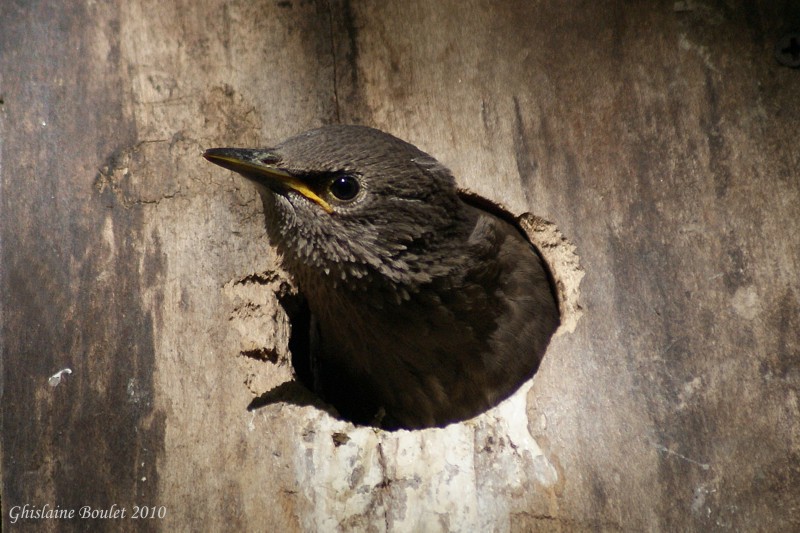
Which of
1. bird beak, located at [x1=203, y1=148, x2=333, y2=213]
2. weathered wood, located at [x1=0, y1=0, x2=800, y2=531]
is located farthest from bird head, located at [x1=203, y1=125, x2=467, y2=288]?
weathered wood, located at [x1=0, y1=0, x2=800, y2=531]

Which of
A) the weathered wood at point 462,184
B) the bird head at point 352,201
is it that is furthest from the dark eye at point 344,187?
the weathered wood at point 462,184

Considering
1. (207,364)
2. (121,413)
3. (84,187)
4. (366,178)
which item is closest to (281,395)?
(207,364)

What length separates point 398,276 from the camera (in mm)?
3055

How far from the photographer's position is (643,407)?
2568 millimetres

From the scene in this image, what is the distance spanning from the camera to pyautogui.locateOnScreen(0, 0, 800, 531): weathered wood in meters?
2.55

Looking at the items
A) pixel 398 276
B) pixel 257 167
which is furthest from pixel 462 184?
pixel 257 167

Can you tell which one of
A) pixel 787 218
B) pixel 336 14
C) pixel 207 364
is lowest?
pixel 207 364

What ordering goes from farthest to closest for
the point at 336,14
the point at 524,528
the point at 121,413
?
the point at 336,14 → the point at 121,413 → the point at 524,528

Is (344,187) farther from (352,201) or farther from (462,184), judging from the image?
(462,184)

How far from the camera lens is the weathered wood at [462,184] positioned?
8.38 feet

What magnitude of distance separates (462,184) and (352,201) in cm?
40

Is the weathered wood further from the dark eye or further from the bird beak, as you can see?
the dark eye

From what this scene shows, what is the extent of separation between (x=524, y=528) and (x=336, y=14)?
1.90 m

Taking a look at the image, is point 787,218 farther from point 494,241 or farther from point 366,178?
point 366,178
